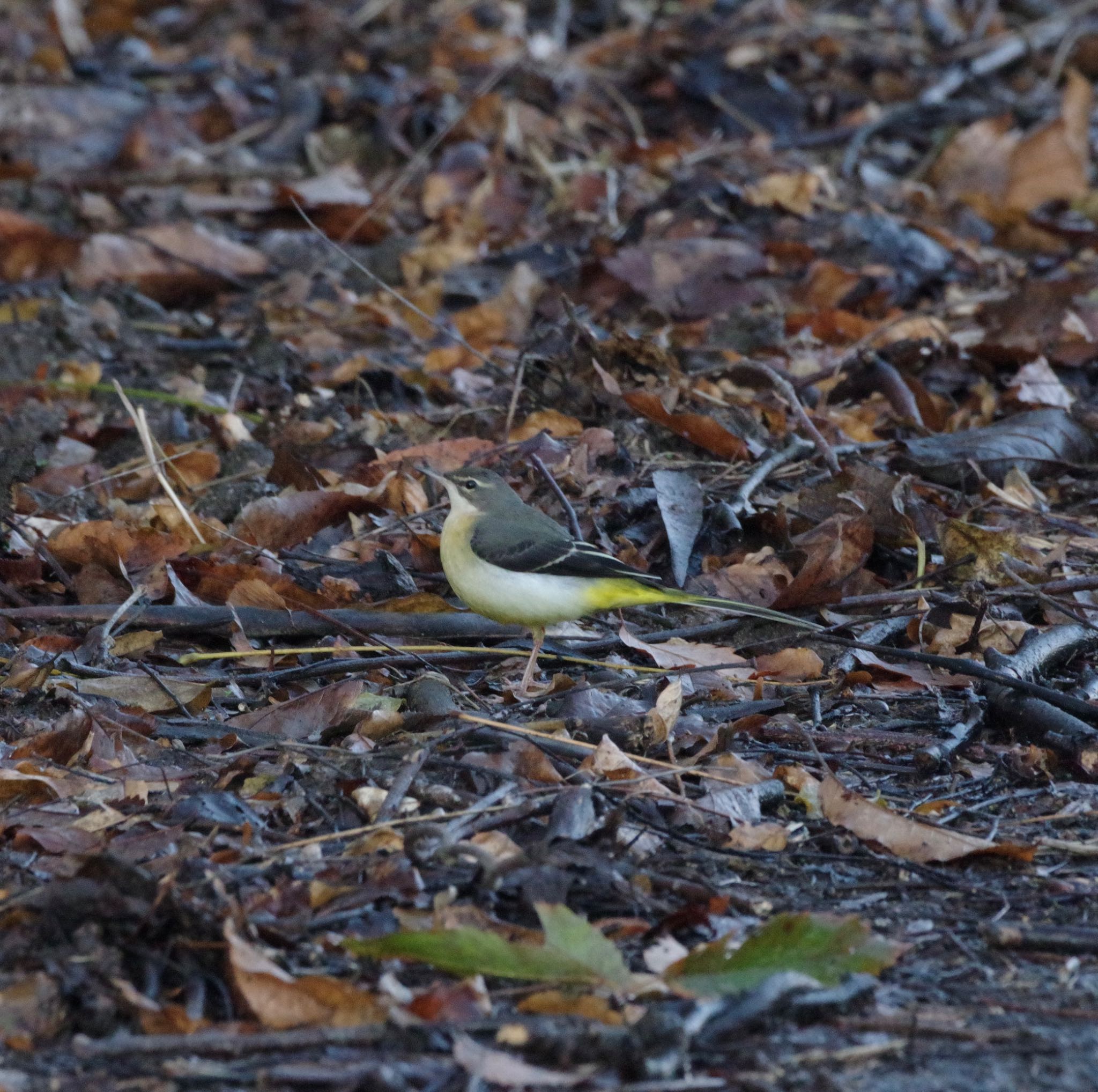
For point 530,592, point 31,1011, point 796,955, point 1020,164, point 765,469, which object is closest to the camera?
point 31,1011

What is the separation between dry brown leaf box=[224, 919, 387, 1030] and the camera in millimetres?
3021

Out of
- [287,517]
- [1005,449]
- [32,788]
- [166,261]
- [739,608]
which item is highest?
[32,788]

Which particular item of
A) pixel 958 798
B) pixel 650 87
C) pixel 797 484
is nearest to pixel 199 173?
pixel 650 87

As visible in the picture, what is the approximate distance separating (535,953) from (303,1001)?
0.47 metres

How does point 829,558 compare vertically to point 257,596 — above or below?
above

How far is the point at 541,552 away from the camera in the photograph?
5.45 metres

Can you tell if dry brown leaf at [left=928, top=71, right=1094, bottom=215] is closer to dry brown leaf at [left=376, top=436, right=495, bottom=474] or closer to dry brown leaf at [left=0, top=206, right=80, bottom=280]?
dry brown leaf at [left=376, top=436, right=495, bottom=474]

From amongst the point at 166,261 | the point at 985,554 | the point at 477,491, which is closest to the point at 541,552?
the point at 477,491

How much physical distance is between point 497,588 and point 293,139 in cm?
697

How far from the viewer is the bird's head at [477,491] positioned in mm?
5688

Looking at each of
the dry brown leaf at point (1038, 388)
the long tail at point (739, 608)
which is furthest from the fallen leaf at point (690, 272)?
the long tail at point (739, 608)

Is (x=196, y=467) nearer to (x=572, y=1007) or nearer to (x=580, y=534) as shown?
(x=580, y=534)

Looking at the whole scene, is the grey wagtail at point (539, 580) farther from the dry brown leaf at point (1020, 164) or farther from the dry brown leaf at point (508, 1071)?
the dry brown leaf at point (1020, 164)

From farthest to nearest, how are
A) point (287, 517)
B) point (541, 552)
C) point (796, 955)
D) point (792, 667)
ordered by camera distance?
point (287, 517) → point (541, 552) → point (792, 667) → point (796, 955)
